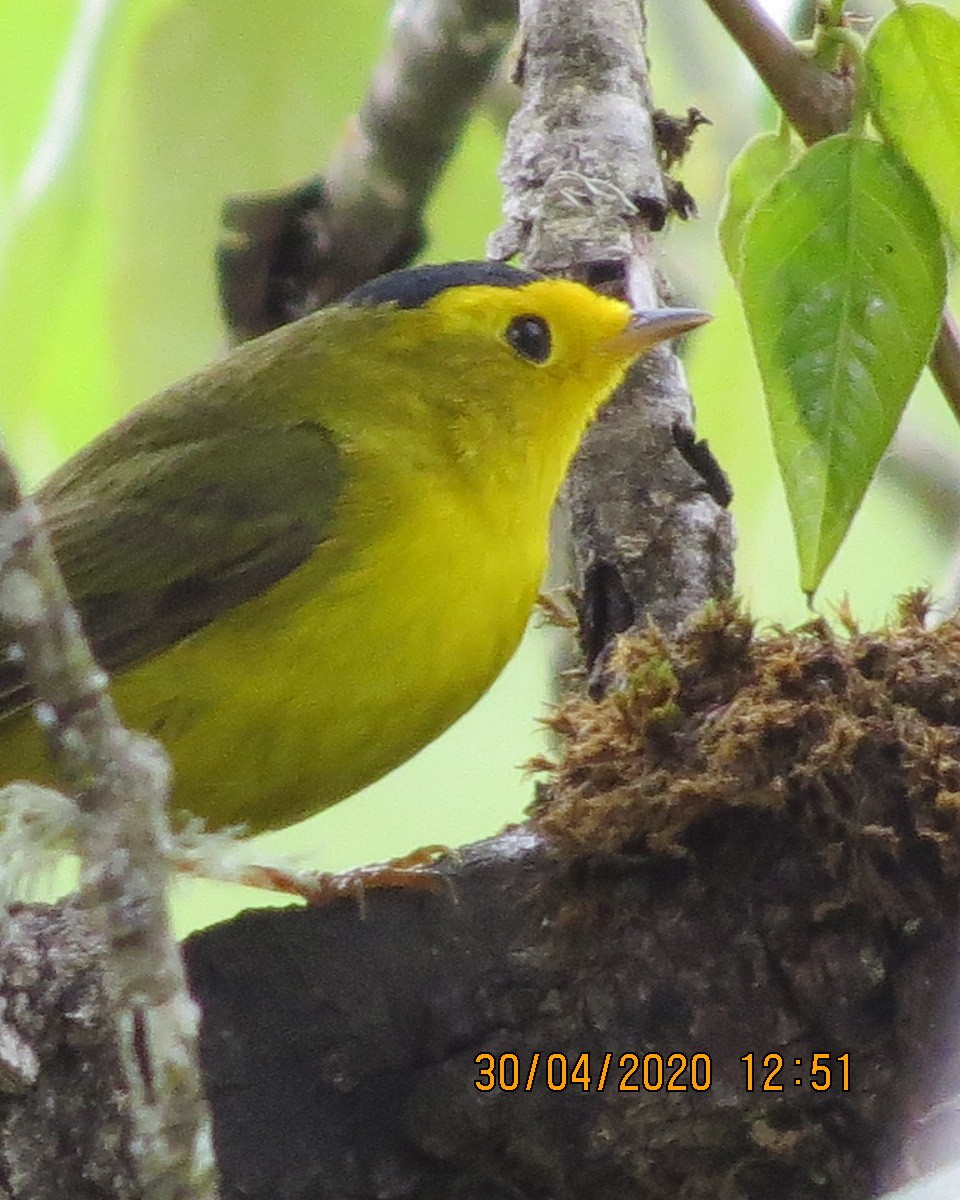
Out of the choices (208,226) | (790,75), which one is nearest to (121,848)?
(790,75)

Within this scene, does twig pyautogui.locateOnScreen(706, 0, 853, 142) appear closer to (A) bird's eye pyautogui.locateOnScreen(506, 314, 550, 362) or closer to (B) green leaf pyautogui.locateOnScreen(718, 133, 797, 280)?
(B) green leaf pyautogui.locateOnScreen(718, 133, 797, 280)

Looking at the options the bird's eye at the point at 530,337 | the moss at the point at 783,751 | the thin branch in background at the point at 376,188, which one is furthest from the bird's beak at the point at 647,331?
the moss at the point at 783,751

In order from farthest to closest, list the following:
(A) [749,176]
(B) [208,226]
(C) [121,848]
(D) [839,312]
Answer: (B) [208,226]
(A) [749,176]
(D) [839,312]
(C) [121,848]

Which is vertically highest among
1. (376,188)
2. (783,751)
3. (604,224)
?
(376,188)

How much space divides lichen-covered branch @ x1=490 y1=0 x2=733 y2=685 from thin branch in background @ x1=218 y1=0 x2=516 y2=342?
0.50 feet

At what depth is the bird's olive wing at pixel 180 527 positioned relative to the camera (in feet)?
8.66

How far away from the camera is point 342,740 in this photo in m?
2.53

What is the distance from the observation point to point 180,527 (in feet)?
9.28

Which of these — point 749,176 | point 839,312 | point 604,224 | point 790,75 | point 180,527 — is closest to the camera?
point 839,312

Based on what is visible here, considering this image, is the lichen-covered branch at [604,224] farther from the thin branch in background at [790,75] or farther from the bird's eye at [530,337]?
the thin branch in background at [790,75]

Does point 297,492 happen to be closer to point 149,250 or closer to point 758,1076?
point 149,250

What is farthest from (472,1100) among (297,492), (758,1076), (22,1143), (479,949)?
(297,492)

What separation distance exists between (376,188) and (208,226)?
0.36m
